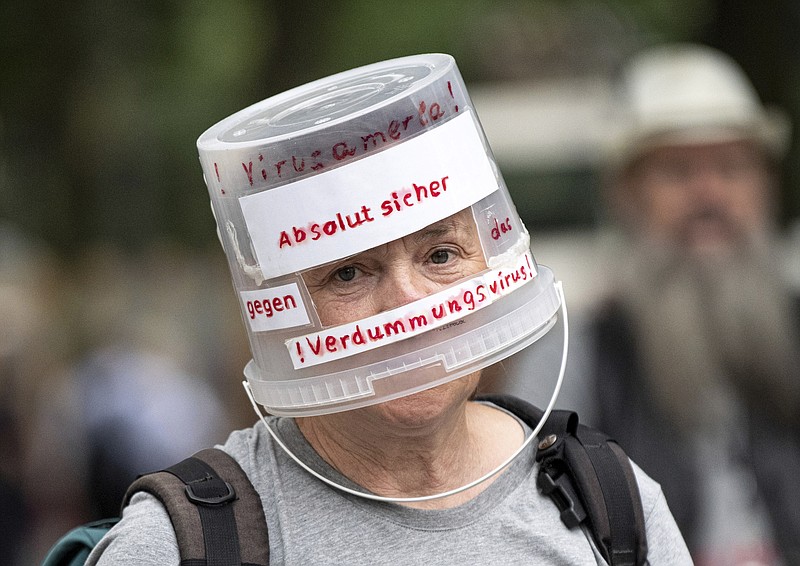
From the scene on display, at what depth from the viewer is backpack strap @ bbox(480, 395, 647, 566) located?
2.45 metres

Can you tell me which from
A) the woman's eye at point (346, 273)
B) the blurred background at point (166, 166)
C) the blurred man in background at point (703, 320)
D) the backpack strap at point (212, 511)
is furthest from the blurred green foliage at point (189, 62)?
the backpack strap at point (212, 511)

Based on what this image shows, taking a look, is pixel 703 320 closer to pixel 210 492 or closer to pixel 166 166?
pixel 210 492

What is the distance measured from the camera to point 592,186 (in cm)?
1523

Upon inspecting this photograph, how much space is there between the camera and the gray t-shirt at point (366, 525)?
7.49ft

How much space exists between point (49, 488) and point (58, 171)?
5.78m

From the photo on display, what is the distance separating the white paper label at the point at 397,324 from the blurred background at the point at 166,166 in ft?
9.89

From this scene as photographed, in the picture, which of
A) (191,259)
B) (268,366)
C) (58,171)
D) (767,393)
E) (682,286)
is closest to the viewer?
(268,366)

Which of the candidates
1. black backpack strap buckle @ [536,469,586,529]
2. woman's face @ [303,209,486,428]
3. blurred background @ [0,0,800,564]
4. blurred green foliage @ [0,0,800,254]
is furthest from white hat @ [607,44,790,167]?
blurred green foliage @ [0,0,800,254]

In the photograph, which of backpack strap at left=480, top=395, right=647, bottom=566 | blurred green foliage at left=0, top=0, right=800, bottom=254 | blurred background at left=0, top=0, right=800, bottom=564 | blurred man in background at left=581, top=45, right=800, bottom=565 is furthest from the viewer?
blurred green foliage at left=0, top=0, right=800, bottom=254

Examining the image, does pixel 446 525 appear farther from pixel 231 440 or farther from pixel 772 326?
pixel 772 326

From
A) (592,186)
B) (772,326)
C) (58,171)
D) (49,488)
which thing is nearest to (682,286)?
(772,326)

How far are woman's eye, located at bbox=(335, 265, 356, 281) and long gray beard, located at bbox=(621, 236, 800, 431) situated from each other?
86.9 inches

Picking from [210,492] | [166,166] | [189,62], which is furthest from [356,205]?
[166,166]

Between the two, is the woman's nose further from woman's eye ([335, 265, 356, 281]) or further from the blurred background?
the blurred background
